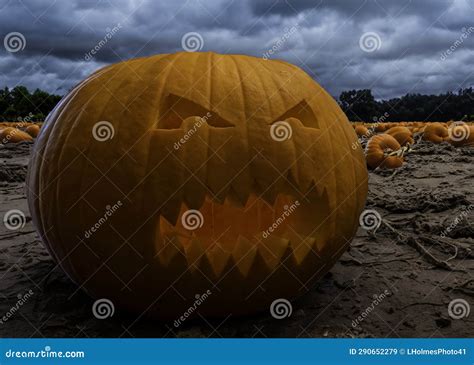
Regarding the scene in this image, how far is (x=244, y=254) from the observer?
2271mm

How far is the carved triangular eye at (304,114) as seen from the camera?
8.18ft

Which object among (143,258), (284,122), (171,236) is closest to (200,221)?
(171,236)

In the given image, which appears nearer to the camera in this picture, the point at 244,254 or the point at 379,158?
the point at 244,254

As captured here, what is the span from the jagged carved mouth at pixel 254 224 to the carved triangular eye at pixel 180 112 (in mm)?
405

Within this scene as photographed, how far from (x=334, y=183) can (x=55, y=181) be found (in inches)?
58.2

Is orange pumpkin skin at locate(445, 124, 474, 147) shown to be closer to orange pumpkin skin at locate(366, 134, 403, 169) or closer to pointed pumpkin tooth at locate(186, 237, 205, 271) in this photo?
orange pumpkin skin at locate(366, 134, 403, 169)

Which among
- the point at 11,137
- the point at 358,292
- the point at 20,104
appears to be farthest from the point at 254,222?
the point at 20,104

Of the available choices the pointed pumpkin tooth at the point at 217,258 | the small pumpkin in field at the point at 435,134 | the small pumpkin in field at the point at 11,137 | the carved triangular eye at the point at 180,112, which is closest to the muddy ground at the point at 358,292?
the pointed pumpkin tooth at the point at 217,258

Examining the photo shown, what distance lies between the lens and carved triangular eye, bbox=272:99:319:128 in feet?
8.18

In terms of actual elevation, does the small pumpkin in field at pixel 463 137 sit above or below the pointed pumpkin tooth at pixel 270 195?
below

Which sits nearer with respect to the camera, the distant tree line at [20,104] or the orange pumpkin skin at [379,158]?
the orange pumpkin skin at [379,158]

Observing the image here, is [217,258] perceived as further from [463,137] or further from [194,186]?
[463,137]

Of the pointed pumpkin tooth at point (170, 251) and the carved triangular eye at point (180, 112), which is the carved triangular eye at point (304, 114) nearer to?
the carved triangular eye at point (180, 112)

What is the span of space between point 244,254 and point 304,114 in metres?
0.86
